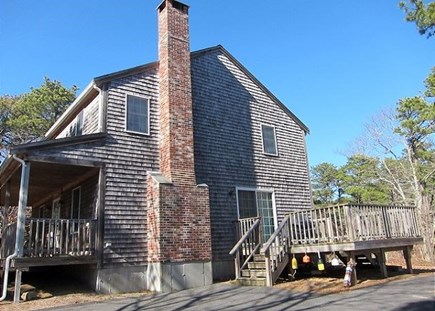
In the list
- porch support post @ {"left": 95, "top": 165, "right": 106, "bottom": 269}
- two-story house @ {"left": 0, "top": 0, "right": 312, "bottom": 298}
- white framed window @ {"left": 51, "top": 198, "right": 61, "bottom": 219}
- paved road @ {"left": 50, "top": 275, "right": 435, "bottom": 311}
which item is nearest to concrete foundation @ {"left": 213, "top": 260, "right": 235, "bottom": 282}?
two-story house @ {"left": 0, "top": 0, "right": 312, "bottom": 298}

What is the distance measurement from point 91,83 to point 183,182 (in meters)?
4.10

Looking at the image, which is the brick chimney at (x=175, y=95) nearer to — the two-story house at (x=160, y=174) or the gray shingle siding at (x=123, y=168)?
the two-story house at (x=160, y=174)

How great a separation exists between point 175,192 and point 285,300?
4520mm

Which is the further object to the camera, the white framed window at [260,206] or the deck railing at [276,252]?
the white framed window at [260,206]

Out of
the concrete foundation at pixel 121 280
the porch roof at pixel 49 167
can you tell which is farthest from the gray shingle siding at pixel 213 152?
the concrete foundation at pixel 121 280

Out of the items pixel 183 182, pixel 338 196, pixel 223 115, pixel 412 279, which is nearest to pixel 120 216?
pixel 183 182

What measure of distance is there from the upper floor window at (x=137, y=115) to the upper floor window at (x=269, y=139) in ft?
17.0

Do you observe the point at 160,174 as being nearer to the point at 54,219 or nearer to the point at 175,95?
the point at 175,95

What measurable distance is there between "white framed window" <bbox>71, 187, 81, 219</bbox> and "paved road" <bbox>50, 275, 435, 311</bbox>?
466 centimetres

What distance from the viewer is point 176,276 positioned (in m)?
10.3

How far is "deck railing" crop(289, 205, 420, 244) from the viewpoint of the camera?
380 inches

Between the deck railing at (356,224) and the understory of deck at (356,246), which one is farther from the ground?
the deck railing at (356,224)

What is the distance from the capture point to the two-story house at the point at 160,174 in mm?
9977

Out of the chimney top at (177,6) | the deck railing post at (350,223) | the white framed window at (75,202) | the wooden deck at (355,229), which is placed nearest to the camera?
the deck railing post at (350,223)
